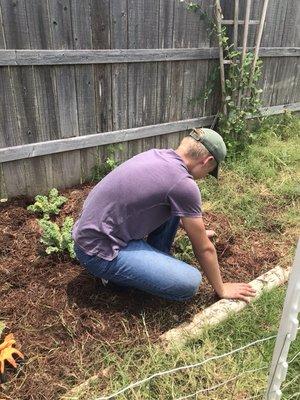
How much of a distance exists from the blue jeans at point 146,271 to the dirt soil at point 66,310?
0.19 metres

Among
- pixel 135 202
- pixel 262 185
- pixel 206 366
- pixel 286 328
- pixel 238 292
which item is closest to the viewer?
pixel 286 328

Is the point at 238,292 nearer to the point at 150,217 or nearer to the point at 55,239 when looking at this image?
the point at 150,217

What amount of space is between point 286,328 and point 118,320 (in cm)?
134

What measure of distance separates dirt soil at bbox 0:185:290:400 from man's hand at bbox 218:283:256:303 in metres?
0.14

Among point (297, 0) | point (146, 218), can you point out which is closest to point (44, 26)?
point (146, 218)

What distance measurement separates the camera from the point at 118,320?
2607 millimetres

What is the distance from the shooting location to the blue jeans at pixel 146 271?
251cm

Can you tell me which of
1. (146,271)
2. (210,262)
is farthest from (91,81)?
(210,262)

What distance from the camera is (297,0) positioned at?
18.7ft

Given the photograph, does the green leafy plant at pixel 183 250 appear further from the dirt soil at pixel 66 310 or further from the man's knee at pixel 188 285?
the man's knee at pixel 188 285

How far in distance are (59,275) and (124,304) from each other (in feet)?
1.95

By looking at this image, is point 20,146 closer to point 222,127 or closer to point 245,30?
point 222,127

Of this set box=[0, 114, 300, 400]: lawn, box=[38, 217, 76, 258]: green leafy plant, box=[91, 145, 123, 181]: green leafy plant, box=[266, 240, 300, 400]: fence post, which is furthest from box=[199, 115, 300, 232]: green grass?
box=[266, 240, 300, 400]: fence post

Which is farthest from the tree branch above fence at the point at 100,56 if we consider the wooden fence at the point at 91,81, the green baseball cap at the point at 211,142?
the green baseball cap at the point at 211,142
